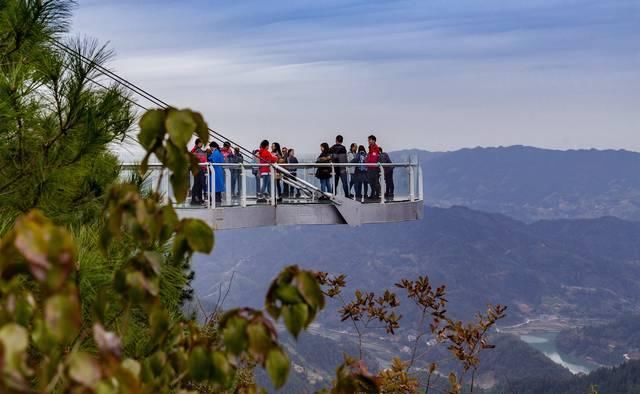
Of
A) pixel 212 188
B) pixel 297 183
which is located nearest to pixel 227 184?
pixel 212 188

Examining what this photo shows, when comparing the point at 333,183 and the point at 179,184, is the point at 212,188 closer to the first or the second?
the point at 333,183

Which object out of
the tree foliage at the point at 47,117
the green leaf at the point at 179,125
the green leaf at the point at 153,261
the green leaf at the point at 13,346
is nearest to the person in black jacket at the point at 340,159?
the tree foliage at the point at 47,117

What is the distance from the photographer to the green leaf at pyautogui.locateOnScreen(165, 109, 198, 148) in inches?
113

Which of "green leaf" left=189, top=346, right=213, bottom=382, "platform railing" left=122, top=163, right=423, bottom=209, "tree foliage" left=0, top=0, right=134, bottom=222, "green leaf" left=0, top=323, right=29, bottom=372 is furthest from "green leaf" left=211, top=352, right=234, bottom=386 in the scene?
"platform railing" left=122, top=163, right=423, bottom=209

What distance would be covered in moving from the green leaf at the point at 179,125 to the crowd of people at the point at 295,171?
1552cm

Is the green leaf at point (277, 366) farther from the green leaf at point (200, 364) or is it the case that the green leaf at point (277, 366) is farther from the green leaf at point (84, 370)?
the green leaf at point (84, 370)

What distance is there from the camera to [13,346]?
2105 mm

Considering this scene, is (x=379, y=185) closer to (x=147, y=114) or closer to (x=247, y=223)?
(x=247, y=223)

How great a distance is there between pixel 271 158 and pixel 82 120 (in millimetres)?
10096

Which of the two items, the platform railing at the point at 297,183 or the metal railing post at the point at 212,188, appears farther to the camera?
the platform railing at the point at 297,183

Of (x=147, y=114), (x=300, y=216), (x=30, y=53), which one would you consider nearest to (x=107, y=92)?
(x=30, y=53)

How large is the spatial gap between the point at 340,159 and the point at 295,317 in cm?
1824

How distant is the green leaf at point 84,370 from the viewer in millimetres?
2250

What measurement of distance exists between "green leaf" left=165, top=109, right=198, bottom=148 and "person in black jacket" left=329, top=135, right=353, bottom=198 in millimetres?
17617
